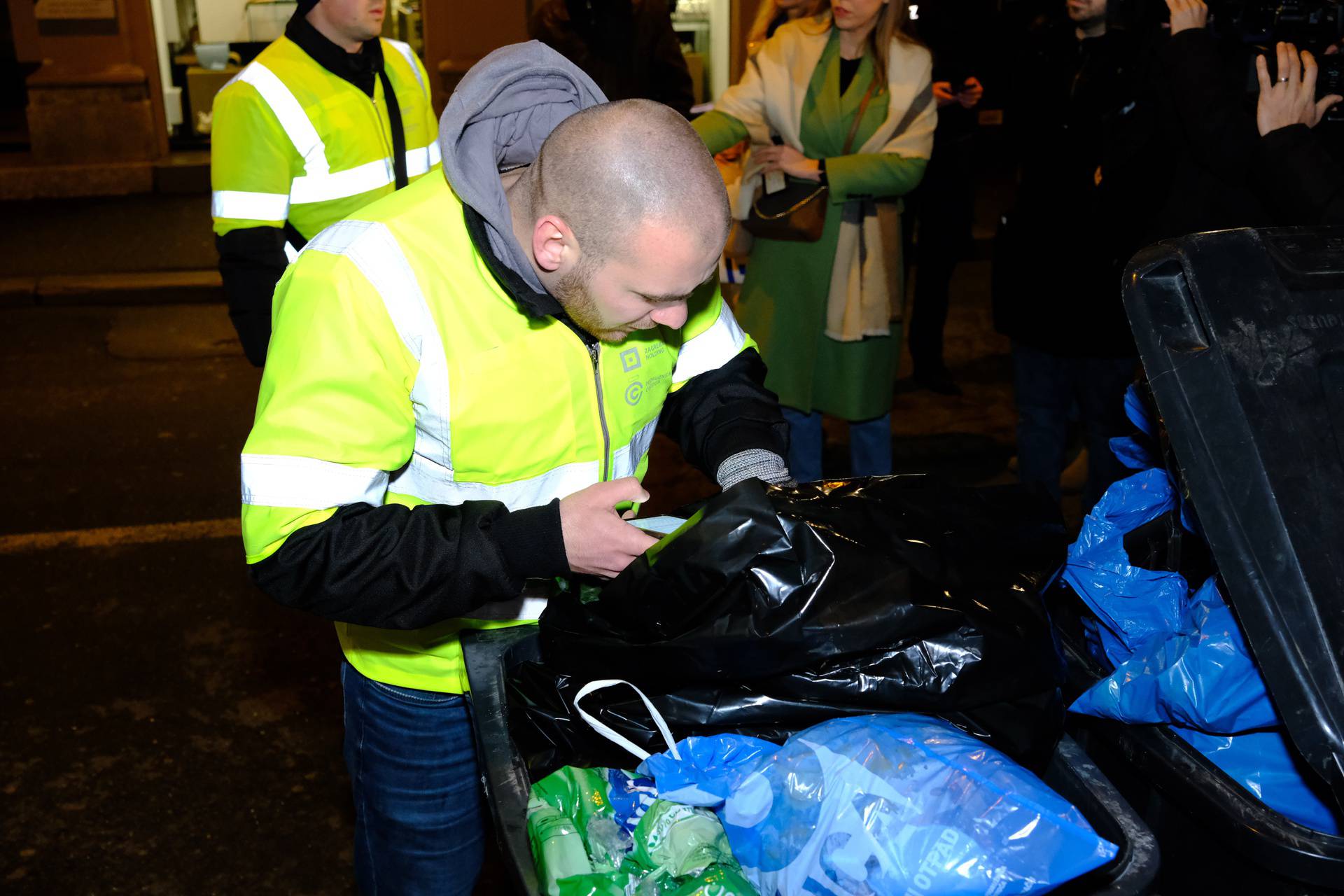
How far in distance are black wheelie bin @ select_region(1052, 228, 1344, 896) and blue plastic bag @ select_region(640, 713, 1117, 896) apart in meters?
0.34

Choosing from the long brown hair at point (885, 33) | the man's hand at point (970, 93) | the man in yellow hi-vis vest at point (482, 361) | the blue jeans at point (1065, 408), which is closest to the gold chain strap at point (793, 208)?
the long brown hair at point (885, 33)

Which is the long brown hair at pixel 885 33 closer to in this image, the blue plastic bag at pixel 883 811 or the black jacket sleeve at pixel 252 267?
the black jacket sleeve at pixel 252 267

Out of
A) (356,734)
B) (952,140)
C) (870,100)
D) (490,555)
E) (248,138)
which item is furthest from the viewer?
(952,140)

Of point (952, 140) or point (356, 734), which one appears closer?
point (356, 734)

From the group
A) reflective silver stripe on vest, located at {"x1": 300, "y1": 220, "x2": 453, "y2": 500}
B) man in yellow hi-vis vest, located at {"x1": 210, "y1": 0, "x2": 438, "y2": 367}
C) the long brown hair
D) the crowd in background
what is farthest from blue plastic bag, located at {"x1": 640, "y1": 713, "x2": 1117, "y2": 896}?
the long brown hair

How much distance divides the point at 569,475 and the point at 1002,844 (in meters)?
0.89

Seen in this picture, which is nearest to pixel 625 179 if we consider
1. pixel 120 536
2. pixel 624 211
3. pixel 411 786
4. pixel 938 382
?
pixel 624 211

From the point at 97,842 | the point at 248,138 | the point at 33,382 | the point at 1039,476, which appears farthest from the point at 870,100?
the point at 33,382

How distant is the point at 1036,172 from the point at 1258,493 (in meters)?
2.50

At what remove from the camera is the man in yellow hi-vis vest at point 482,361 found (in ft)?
5.47

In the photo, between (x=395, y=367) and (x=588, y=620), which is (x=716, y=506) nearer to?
(x=588, y=620)

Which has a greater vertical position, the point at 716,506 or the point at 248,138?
the point at 248,138

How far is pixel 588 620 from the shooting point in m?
1.66

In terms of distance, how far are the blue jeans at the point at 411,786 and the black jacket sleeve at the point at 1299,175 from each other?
2.15 metres
